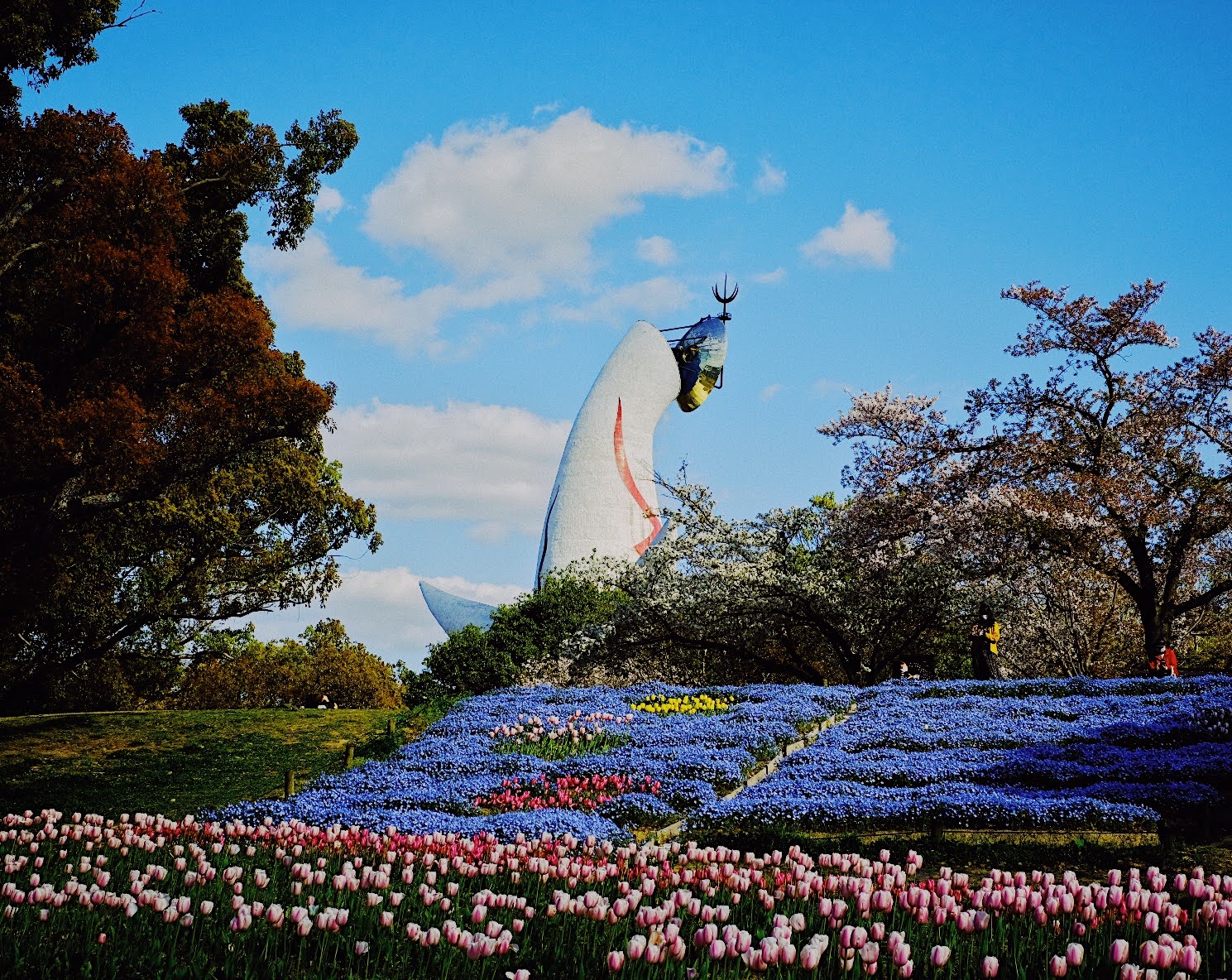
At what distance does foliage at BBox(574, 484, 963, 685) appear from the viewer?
20.4 metres

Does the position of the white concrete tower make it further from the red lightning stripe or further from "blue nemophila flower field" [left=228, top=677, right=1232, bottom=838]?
"blue nemophila flower field" [left=228, top=677, right=1232, bottom=838]

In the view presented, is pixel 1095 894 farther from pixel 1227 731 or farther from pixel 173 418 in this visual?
pixel 173 418

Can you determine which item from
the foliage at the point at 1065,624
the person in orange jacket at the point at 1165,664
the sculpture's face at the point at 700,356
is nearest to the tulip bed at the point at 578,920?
the person in orange jacket at the point at 1165,664

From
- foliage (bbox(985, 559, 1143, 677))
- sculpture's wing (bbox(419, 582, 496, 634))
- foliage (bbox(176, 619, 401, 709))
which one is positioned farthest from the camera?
sculpture's wing (bbox(419, 582, 496, 634))

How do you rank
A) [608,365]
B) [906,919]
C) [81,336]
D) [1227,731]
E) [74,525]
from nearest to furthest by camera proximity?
[906,919] < [1227,731] < [81,336] < [74,525] < [608,365]

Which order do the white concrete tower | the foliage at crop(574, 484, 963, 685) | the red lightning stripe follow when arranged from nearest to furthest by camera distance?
the foliage at crop(574, 484, 963, 685) → the white concrete tower → the red lightning stripe

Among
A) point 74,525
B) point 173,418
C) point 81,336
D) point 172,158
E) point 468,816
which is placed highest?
point 172,158

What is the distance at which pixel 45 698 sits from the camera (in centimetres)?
2339

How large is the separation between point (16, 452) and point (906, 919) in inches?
463

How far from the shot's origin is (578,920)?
4.72 metres

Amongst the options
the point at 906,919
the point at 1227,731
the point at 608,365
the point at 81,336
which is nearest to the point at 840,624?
the point at 1227,731

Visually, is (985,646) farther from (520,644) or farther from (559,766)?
(520,644)

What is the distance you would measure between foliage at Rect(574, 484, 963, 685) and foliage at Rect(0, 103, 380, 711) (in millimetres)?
8773

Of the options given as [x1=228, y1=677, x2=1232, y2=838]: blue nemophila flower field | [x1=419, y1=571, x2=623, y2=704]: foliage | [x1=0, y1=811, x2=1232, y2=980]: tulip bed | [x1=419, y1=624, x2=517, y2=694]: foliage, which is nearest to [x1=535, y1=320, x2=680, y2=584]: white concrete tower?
[x1=419, y1=571, x2=623, y2=704]: foliage
